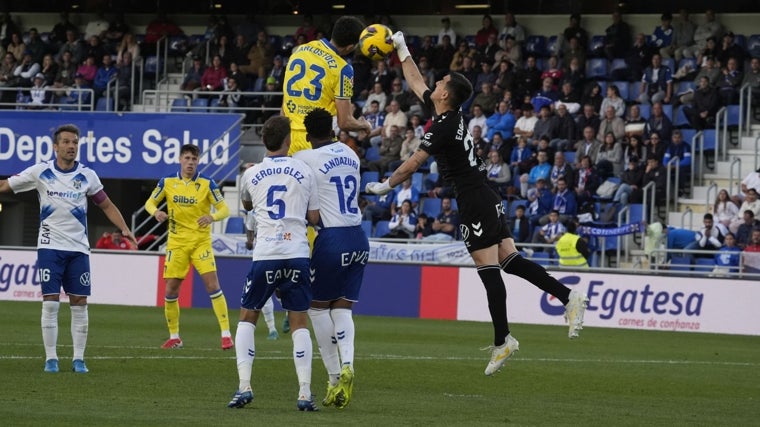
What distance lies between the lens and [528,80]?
103 ft

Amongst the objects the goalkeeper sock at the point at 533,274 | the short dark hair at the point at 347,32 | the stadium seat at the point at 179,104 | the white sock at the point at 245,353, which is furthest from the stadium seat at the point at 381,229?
the white sock at the point at 245,353

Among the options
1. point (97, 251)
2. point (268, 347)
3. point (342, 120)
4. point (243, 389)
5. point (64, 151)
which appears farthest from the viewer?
point (97, 251)

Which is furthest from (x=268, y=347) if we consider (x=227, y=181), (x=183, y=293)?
(x=227, y=181)

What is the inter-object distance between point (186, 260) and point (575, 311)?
654 centimetres

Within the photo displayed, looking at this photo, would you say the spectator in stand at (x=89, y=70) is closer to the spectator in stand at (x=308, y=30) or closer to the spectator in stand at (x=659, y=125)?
the spectator in stand at (x=308, y=30)

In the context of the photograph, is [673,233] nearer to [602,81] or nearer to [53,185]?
[602,81]

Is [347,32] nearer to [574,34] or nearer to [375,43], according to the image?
[375,43]

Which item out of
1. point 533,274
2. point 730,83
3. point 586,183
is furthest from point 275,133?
point 730,83

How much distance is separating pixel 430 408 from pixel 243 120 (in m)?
22.7

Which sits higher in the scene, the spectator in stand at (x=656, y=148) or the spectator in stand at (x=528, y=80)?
the spectator in stand at (x=528, y=80)

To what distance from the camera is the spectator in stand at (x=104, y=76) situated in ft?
114

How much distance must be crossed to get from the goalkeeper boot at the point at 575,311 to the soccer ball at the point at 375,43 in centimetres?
298

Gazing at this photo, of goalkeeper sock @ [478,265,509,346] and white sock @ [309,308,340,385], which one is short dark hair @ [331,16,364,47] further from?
white sock @ [309,308,340,385]

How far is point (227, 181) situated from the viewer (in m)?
32.0
